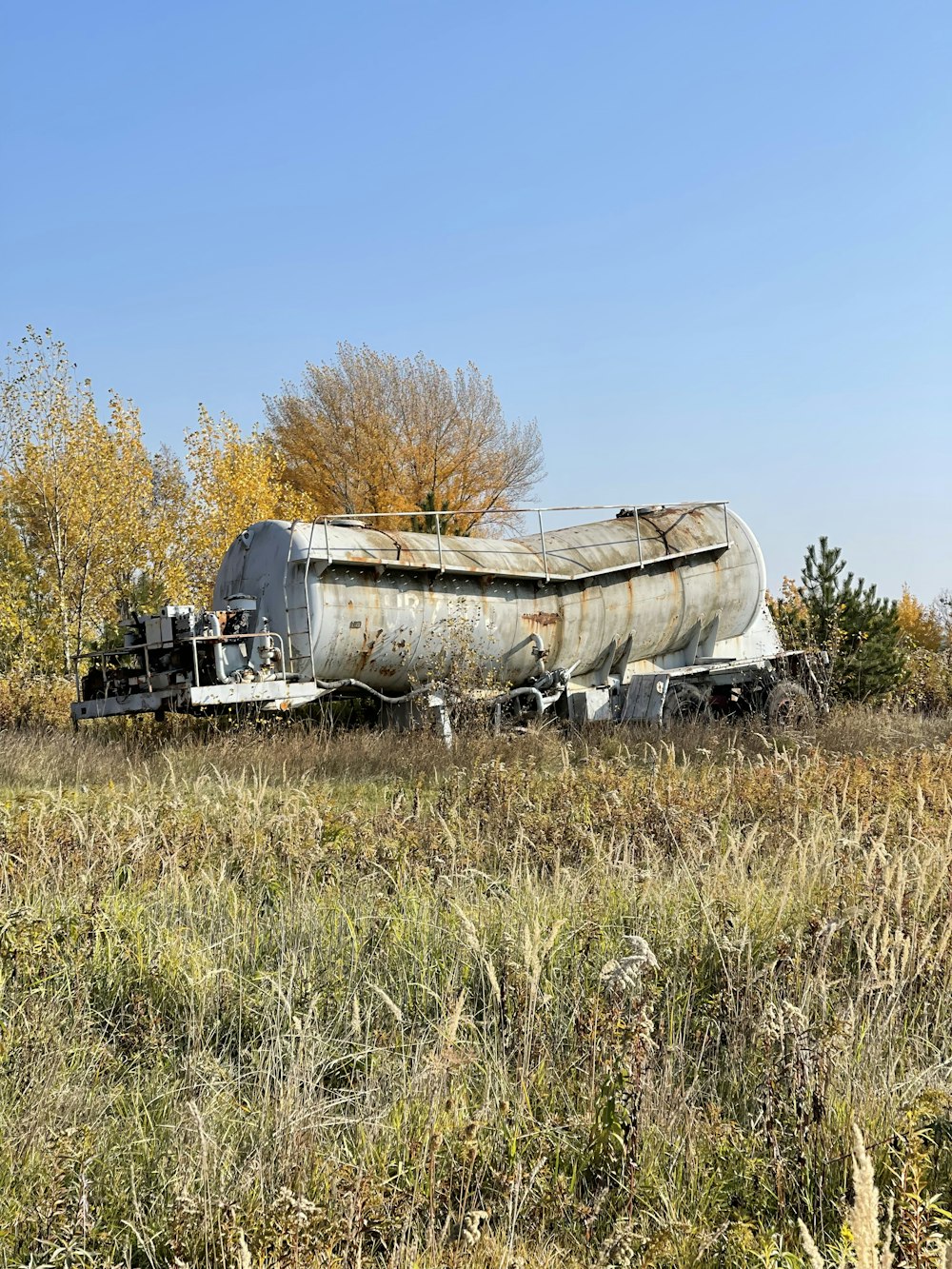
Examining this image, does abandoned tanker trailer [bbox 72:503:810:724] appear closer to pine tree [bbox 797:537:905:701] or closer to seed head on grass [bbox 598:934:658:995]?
pine tree [bbox 797:537:905:701]

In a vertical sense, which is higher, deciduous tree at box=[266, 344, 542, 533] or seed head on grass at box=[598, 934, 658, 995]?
deciduous tree at box=[266, 344, 542, 533]

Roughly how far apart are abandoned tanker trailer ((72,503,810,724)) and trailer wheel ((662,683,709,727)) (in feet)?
0.10

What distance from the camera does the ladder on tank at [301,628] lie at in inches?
518

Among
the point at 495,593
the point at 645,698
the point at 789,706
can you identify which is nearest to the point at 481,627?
the point at 495,593

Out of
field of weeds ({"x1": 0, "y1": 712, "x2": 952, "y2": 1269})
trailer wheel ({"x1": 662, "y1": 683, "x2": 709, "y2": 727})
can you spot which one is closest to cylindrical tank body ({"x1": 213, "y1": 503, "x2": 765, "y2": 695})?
trailer wheel ({"x1": 662, "y1": 683, "x2": 709, "y2": 727})

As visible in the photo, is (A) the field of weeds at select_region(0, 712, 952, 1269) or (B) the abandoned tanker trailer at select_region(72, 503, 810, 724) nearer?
(A) the field of weeds at select_region(0, 712, 952, 1269)

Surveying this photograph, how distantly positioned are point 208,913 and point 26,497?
25.5 metres

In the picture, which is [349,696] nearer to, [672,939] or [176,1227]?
[672,939]

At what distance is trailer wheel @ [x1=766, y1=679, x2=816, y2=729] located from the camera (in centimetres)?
1427

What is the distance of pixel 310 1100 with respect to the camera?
10.3 ft

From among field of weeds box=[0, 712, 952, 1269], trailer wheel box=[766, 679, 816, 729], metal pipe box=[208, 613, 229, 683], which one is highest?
metal pipe box=[208, 613, 229, 683]

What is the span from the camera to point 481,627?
14.6 metres

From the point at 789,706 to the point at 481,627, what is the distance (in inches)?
164

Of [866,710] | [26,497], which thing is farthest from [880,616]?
[26,497]
